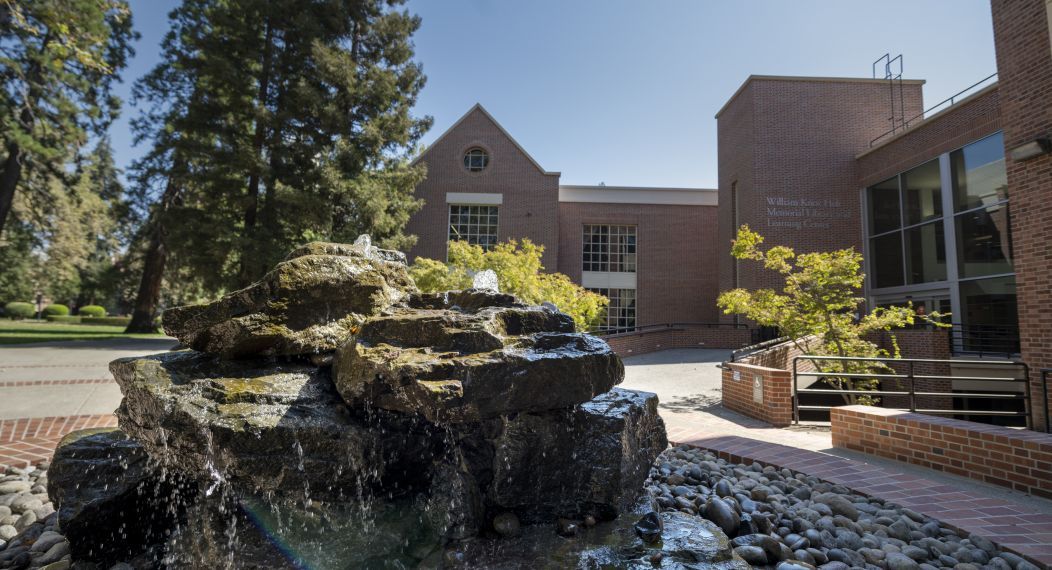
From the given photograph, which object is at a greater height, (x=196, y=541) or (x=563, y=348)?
(x=563, y=348)

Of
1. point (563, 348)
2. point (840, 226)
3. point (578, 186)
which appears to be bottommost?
point (563, 348)

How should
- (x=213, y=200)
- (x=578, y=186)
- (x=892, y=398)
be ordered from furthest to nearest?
(x=578, y=186)
(x=213, y=200)
(x=892, y=398)

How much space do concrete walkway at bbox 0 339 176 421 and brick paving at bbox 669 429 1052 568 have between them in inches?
310

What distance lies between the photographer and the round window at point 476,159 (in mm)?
23875

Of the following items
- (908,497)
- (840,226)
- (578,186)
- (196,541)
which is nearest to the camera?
(196,541)

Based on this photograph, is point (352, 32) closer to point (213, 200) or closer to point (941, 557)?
point (213, 200)

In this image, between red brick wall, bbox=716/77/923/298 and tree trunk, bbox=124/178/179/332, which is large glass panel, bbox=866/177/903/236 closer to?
red brick wall, bbox=716/77/923/298

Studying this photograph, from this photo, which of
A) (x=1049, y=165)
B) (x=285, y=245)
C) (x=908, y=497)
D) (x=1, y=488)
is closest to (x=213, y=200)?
(x=285, y=245)

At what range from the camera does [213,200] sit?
1730 cm

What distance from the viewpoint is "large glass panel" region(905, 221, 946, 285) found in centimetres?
1488

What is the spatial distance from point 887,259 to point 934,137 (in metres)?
4.48

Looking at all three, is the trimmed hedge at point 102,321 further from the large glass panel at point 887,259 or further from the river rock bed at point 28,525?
the large glass panel at point 887,259

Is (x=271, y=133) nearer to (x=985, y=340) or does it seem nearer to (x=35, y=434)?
(x=35, y=434)

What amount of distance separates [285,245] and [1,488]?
45.5 ft
